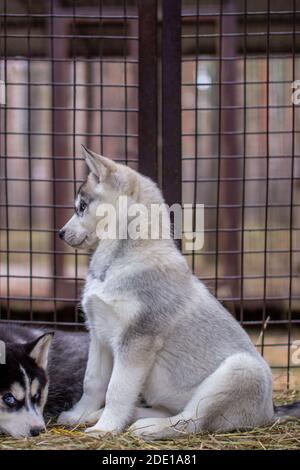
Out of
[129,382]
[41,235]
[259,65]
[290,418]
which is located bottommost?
[290,418]

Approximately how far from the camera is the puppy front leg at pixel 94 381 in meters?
5.04

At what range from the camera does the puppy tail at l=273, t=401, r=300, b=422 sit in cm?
509

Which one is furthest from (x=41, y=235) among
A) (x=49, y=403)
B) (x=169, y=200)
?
(x=49, y=403)

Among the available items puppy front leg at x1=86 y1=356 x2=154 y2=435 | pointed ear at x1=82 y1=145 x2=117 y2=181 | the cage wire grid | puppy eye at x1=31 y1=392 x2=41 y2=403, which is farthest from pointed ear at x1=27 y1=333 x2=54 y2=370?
the cage wire grid

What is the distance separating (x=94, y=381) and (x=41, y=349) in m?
0.39

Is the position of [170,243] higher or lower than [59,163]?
lower

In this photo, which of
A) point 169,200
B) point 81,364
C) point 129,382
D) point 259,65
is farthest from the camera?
point 259,65

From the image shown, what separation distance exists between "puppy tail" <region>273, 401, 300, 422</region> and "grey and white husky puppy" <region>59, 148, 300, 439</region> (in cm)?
6

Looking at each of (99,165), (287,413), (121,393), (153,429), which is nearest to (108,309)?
(121,393)

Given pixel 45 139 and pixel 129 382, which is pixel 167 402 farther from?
pixel 45 139

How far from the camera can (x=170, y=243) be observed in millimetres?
5000

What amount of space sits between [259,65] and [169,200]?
3077 millimetres

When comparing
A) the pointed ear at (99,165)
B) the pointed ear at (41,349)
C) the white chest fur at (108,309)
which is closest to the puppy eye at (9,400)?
the pointed ear at (41,349)

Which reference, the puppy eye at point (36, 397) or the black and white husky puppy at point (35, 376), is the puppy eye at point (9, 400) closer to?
the black and white husky puppy at point (35, 376)
